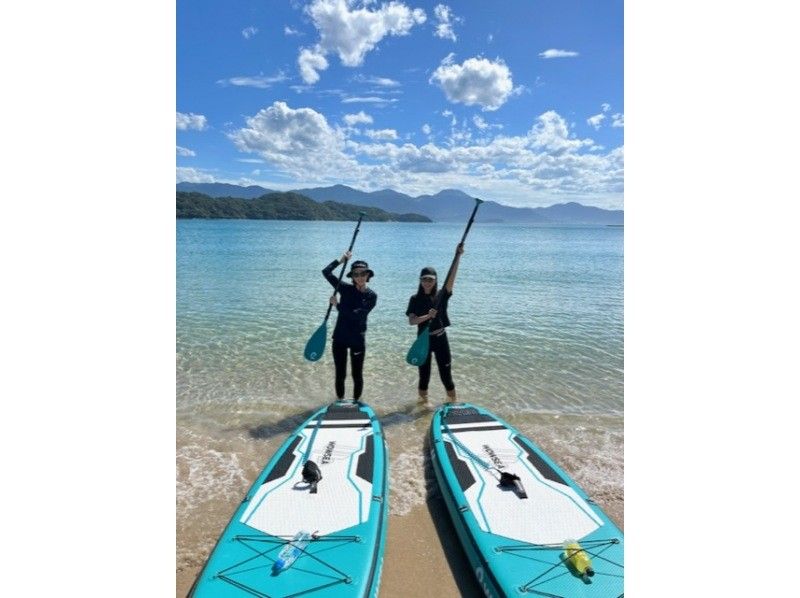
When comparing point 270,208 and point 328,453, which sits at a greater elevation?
point 270,208

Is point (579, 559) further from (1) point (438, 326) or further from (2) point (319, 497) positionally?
(1) point (438, 326)

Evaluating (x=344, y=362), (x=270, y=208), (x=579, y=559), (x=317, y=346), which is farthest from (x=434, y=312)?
(x=270, y=208)

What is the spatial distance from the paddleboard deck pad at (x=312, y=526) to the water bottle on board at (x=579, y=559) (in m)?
1.45

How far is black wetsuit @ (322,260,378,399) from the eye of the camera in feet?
20.6

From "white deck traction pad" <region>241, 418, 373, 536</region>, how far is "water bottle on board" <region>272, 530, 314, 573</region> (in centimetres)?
9

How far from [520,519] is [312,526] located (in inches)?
69.7

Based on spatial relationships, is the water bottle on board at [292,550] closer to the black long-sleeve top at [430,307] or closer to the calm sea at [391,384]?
the calm sea at [391,384]

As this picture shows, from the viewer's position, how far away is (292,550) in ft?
11.5

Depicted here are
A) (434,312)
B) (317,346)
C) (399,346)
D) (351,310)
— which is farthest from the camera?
(399,346)

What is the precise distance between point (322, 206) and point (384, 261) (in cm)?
12389

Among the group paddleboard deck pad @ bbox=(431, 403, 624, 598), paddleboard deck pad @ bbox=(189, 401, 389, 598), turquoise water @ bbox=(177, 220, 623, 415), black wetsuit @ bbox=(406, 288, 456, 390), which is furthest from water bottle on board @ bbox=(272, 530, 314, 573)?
turquoise water @ bbox=(177, 220, 623, 415)

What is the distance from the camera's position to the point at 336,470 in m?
4.65

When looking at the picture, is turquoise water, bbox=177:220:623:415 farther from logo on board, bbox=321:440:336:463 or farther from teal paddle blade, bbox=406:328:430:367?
logo on board, bbox=321:440:336:463

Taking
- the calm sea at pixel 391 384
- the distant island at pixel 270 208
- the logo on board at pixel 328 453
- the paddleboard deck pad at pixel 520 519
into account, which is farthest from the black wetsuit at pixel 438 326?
the distant island at pixel 270 208
